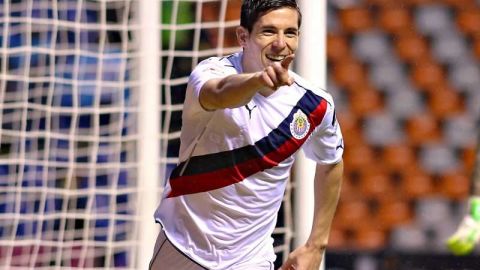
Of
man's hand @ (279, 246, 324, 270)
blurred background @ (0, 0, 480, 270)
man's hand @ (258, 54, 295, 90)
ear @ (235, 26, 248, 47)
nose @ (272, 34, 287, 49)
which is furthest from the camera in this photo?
blurred background @ (0, 0, 480, 270)

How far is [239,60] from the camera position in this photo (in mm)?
3256

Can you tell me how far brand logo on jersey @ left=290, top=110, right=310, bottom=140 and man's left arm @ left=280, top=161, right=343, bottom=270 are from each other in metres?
0.22

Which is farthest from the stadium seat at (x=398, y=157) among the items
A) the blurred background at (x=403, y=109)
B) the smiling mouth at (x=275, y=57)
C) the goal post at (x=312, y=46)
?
the smiling mouth at (x=275, y=57)

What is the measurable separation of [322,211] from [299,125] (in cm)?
32

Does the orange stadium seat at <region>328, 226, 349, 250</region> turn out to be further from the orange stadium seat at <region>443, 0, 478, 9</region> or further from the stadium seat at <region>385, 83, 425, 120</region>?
the orange stadium seat at <region>443, 0, 478, 9</region>

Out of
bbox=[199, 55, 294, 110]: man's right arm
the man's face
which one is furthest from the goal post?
bbox=[199, 55, 294, 110]: man's right arm

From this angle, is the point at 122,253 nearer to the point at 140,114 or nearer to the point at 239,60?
the point at 140,114

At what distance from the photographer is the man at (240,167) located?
125 inches

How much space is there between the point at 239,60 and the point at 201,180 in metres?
0.34

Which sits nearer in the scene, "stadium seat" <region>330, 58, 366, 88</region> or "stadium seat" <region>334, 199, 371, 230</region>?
"stadium seat" <region>334, 199, 371, 230</region>

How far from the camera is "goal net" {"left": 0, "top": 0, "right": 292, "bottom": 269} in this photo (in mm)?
5035

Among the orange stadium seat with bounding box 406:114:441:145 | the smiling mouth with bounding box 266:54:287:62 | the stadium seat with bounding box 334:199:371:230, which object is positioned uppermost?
the smiling mouth with bounding box 266:54:287:62

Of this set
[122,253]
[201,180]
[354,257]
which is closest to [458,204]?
[354,257]

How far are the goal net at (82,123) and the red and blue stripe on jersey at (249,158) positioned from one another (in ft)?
5.53
